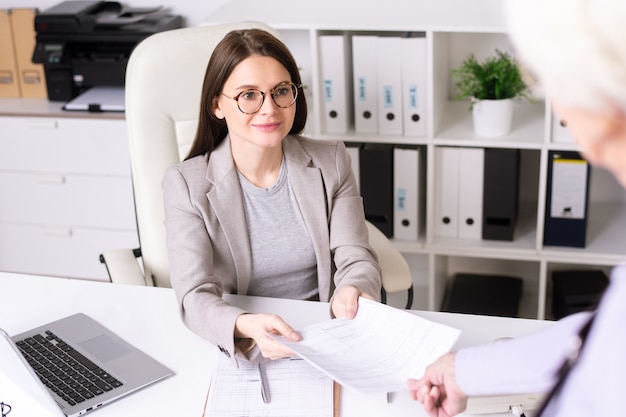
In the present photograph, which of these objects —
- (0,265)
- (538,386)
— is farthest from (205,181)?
(0,265)

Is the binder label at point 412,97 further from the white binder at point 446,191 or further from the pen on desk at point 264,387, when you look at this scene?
the pen on desk at point 264,387

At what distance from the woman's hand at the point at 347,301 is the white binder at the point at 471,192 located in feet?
3.82

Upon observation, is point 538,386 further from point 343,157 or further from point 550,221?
point 550,221

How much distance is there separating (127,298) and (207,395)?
457 millimetres

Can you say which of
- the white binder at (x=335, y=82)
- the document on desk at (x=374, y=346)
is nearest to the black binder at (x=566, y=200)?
the white binder at (x=335, y=82)

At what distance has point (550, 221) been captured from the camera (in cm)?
282

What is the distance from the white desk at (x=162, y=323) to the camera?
1562 millimetres

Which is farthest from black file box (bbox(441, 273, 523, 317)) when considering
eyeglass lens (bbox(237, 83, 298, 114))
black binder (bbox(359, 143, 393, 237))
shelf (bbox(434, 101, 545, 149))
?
eyeglass lens (bbox(237, 83, 298, 114))

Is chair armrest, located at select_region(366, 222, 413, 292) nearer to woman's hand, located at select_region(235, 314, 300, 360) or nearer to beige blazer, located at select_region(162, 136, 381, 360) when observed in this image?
beige blazer, located at select_region(162, 136, 381, 360)

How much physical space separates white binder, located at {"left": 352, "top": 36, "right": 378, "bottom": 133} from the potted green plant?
0.95 ft

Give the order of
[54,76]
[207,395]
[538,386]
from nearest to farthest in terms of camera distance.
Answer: [538,386]
[207,395]
[54,76]

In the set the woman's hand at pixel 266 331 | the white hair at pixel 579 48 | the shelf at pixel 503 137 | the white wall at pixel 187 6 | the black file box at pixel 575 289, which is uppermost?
the white hair at pixel 579 48

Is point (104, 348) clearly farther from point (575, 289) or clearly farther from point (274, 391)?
point (575, 289)

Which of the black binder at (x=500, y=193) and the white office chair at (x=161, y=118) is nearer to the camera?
the white office chair at (x=161, y=118)
